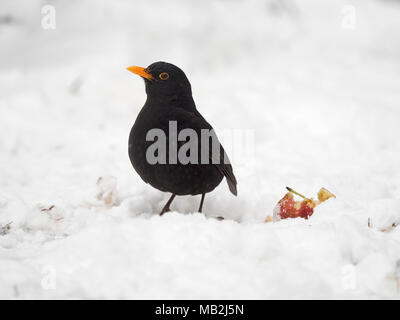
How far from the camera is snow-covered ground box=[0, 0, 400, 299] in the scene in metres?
1.93

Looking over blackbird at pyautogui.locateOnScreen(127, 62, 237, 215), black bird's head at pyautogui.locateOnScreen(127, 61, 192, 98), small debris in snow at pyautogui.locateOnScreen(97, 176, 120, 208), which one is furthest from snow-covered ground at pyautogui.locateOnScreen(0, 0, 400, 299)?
black bird's head at pyautogui.locateOnScreen(127, 61, 192, 98)

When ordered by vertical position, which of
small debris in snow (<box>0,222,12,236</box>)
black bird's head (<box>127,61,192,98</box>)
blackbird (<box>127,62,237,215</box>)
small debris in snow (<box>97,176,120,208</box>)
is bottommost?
small debris in snow (<box>0,222,12,236</box>)

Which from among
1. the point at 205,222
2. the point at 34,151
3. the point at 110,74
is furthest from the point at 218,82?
the point at 205,222

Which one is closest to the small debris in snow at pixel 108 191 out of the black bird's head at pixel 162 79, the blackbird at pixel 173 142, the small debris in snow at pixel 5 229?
the blackbird at pixel 173 142

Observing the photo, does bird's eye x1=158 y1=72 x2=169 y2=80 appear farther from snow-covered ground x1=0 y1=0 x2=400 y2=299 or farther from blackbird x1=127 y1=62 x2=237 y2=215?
snow-covered ground x1=0 y1=0 x2=400 y2=299

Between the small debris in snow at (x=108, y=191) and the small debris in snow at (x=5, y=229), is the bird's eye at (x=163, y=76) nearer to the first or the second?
the small debris in snow at (x=108, y=191)

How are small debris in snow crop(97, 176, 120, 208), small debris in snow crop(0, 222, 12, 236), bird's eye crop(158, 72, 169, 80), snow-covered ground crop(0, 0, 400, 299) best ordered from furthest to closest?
1. small debris in snow crop(97, 176, 120, 208)
2. bird's eye crop(158, 72, 169, 80)
3. small debris in snow crop(0, 222, 12, 236)
4. snow-covered ground crop(0, 0, 400, 299)

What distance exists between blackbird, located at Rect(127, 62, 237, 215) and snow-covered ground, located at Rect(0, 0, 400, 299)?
32 cm

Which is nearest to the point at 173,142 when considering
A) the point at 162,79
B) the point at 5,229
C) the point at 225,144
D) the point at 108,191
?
the point at 162,79

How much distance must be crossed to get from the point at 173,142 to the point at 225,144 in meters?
2.31

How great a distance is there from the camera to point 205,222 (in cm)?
223

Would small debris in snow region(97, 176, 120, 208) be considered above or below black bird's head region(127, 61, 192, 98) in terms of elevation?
below

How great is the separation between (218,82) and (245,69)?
0.80 m
